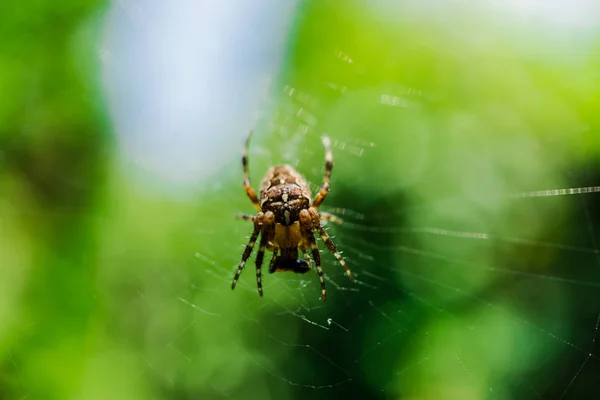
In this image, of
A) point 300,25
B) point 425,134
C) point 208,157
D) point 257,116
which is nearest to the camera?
point 257,116

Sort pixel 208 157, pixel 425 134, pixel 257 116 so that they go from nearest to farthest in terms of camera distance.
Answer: pixel 257 116, pixel 425 134, pixel 208 157

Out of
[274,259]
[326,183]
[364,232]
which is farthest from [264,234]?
[364,232]

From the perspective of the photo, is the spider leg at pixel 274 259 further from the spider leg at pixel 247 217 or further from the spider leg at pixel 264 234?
the spider leg at pixel 247 217

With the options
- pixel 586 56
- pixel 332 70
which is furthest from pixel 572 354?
pixel 332 70

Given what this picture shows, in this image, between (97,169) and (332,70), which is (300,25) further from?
(97,169)

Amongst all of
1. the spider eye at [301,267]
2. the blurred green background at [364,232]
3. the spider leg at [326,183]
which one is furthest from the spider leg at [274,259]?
the blurred green background at [364,232]

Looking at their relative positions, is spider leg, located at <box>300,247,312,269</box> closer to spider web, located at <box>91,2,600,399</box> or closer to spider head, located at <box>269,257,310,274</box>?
spider head, located at <box>269,257,310,274</box>

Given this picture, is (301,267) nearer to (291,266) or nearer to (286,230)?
(291,266)
